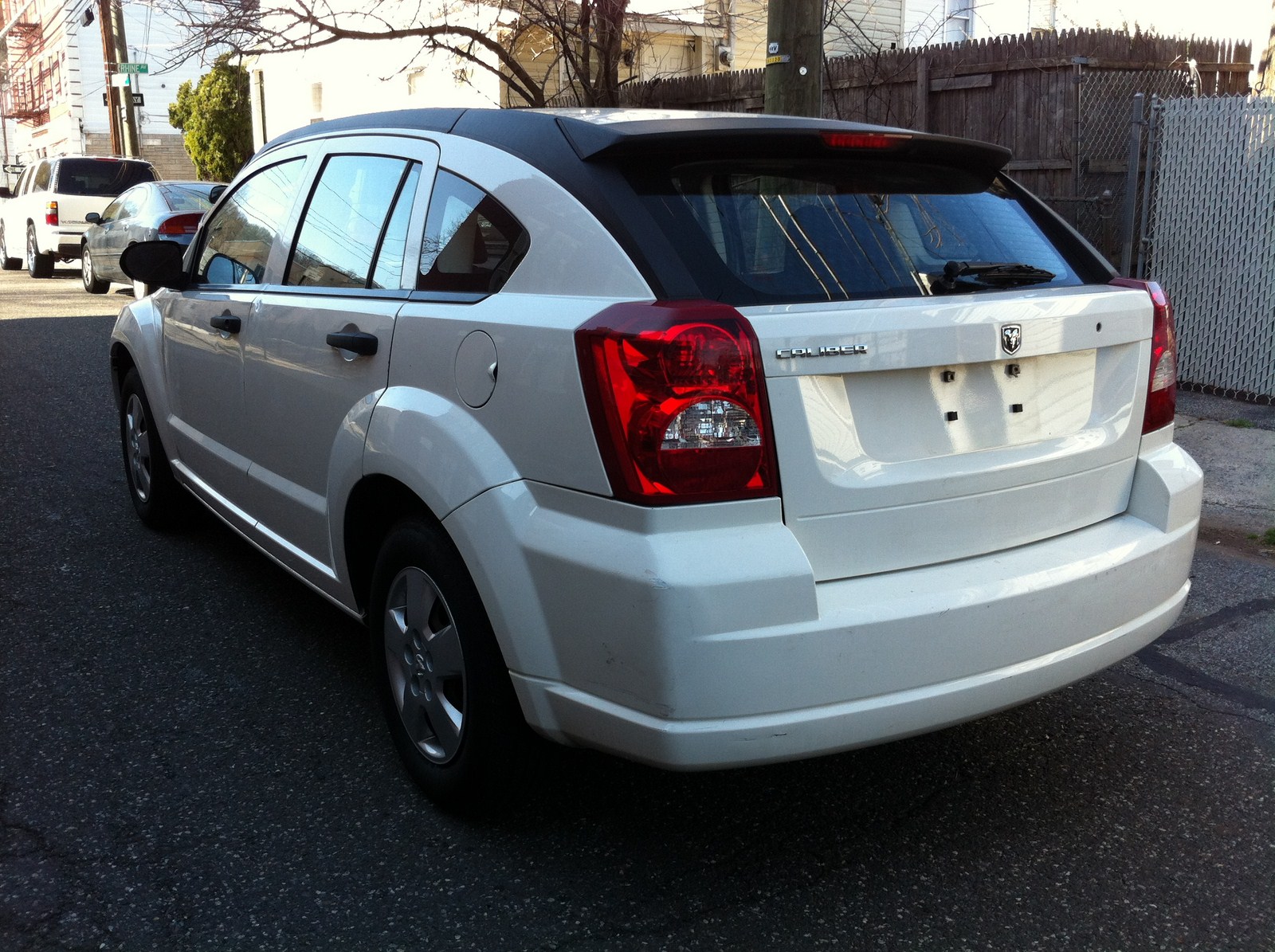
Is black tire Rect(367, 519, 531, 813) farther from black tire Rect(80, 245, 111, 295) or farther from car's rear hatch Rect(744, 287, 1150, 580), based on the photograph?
black tire Rect(80, 245, 111, 295)

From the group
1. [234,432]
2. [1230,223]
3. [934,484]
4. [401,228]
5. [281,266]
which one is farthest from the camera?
[1230,223]

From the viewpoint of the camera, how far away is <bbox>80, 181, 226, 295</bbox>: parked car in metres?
14.5

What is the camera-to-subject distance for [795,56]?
21.4 feet

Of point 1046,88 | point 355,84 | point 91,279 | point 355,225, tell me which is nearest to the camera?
point 355,225

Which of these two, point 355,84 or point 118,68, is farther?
point 118,68

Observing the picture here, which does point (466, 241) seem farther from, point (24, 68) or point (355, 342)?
point (24, 68)

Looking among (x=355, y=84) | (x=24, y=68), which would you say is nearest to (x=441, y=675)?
(x=355, y=84)

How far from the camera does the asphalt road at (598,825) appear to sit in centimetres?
274

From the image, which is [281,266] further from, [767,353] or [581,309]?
[767,353]

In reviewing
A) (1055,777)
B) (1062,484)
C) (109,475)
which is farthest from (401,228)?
(109,475)

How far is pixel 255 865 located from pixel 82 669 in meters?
1.53

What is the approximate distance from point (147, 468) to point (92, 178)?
54.0 ft

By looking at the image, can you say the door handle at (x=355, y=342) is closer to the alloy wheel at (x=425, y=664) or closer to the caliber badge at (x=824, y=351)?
the alloy wheel at (x=425, y=664)

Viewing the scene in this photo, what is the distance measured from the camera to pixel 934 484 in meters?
2.72
